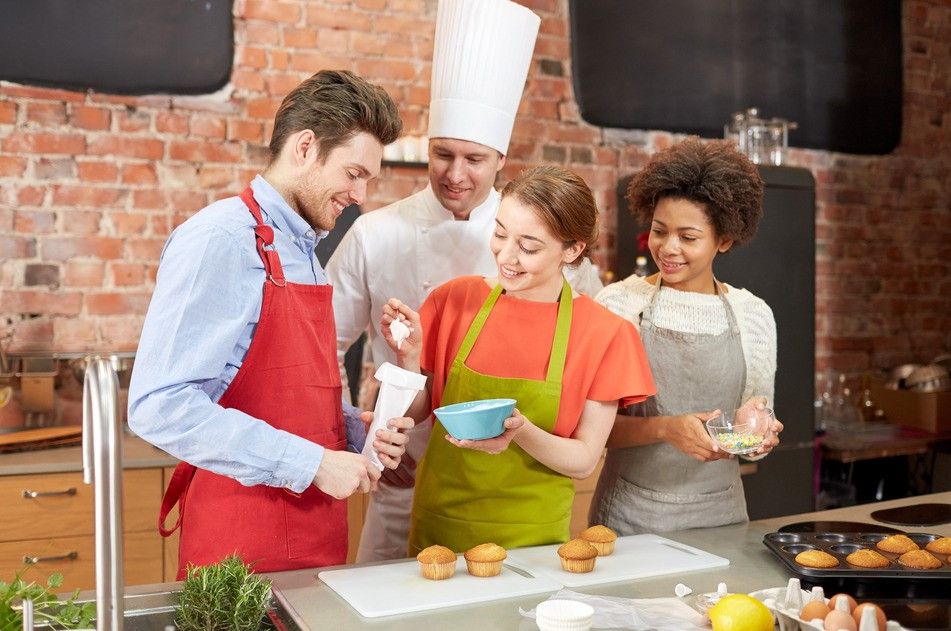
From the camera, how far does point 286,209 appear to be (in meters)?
1.71

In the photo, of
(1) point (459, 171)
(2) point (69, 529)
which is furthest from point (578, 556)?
(2) point (69, 529)

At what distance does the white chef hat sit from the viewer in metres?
2.30

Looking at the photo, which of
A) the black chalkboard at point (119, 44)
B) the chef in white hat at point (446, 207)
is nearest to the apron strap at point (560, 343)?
the chef in white hat at point (446, 207)

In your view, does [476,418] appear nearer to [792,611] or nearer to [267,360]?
[267,360]

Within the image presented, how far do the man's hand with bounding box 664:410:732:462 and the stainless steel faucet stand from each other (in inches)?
49.1

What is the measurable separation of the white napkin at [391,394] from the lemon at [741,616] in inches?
23.8

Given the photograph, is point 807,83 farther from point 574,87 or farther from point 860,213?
point 574,87

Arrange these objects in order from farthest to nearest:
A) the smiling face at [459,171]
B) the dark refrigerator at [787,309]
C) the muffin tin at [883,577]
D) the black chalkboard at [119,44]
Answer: the dark refrigerator at [787,309] → the black chalkboard at [119,44] → the smiling face at [459,171] → the muffin tin at [883,577]

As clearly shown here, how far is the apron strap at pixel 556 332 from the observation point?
186 centimetres

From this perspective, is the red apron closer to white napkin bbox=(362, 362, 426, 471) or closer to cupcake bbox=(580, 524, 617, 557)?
white napkin bbox=(362, 362, 426, 471)

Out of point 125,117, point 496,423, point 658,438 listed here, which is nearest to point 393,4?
point 125,117

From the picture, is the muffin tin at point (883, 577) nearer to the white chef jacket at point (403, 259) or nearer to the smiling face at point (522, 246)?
the smiling face at point (522, 246)

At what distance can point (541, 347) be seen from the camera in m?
1.89

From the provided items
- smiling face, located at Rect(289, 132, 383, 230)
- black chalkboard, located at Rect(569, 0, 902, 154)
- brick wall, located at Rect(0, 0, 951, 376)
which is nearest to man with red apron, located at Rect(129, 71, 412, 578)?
smiling face, located at Rect(289, 132, 383, 230)
